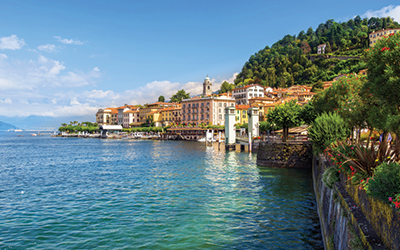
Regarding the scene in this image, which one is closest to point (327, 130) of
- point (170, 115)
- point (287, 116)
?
point (287, 116)

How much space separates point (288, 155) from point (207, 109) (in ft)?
289

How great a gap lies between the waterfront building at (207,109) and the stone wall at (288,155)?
8262 cm

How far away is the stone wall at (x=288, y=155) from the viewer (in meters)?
29.7

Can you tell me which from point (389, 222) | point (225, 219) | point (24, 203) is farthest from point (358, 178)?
point (24, 203)

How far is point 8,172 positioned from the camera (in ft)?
105

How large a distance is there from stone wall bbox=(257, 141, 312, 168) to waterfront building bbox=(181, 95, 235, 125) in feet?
271

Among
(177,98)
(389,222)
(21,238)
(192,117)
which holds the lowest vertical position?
(21,238)

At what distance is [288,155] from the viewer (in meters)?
30.3

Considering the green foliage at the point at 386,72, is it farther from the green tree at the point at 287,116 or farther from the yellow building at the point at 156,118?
the yellow building at the point at 156,118

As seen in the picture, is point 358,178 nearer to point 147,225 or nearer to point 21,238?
point 147,225

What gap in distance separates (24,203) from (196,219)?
1183cm

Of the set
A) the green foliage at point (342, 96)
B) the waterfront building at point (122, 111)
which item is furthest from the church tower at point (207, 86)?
the green foliage at point (342, 96)

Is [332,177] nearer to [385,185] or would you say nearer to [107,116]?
[385,185]

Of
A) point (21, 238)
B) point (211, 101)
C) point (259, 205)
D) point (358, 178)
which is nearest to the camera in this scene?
point (358, 178)
